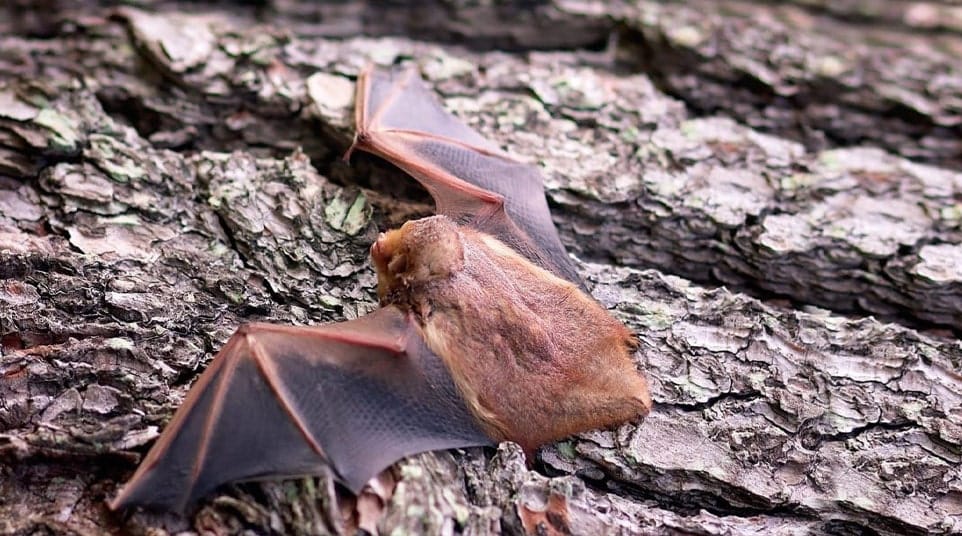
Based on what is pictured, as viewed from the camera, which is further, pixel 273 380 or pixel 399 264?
pixel 399 264

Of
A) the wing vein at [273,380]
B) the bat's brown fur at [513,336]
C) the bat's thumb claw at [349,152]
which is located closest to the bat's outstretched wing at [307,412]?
the wing vein at [273,380]

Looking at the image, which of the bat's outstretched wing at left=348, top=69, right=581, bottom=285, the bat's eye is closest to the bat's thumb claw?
the bat's outstretched wing at left=348, top=69, right=581, bottom=285

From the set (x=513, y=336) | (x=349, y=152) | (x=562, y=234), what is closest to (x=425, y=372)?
(x=513, y=336)

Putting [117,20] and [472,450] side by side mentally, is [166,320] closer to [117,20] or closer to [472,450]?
[472,450]

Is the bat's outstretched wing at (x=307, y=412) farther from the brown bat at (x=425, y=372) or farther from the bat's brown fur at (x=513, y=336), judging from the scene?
the bat's brown fur at (x=513, y=336)

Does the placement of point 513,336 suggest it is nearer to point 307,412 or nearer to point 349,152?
point 307,412

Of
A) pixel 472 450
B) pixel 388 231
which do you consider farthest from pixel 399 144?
pixel 472 450
